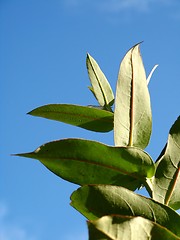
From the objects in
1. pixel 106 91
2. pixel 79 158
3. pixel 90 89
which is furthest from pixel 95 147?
pixel 90 89

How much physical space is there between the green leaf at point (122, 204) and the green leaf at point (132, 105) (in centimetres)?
23

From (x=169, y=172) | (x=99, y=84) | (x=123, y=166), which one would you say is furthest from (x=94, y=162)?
(x=99, y=84)

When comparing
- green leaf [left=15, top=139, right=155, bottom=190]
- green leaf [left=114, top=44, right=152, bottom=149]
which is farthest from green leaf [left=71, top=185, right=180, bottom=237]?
green leaf [left=114, top=44, right=152, bottom=149]

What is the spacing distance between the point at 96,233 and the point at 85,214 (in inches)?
6.9

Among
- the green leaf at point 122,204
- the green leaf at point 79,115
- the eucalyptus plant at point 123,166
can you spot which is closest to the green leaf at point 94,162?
the eucalyptus plant at point 123,166

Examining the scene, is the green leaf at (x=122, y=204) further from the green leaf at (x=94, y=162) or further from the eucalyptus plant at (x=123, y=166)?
the green leaf at (x=94, y=162)

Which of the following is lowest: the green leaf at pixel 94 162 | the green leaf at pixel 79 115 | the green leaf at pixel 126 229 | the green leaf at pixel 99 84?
the green leaf at pixel 126 229

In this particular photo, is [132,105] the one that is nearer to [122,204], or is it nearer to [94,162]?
[94,162]

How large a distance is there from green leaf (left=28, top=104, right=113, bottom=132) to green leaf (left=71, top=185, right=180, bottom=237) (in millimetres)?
335

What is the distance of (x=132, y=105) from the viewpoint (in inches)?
47.2

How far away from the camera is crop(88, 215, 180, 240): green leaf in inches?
33.3

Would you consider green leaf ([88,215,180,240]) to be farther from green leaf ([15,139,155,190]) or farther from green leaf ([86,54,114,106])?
green leaf ([86,54,114,106])

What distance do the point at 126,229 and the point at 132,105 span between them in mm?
401

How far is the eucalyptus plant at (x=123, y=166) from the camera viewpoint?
3.06 feet
